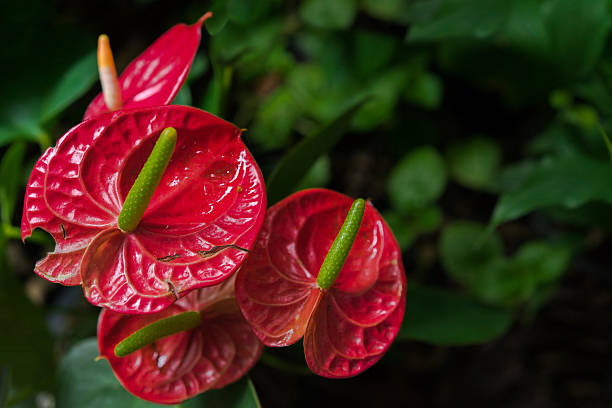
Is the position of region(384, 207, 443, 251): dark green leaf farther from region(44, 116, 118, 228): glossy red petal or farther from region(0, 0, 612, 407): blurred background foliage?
region(44, 116, 118, 228): glossy red petal

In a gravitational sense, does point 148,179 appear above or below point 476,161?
above

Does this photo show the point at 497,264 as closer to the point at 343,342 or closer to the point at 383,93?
the point at 383,93

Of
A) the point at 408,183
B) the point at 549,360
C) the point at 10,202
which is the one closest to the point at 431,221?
the point at 408,183

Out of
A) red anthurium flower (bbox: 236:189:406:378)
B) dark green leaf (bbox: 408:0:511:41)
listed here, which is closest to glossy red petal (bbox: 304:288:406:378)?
red anthurium flower (bbox: 236:189:406:378)

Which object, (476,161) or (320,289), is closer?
(320,289)

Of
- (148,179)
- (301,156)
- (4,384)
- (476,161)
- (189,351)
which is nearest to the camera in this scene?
(148,179)

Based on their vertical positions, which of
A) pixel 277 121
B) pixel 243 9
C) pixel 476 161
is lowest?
pixel 476 161

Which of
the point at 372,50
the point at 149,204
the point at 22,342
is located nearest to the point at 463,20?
the point at 372,50

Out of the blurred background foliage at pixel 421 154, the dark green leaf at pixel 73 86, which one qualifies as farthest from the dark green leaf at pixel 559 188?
the dark green leaf at pixel 73 86
